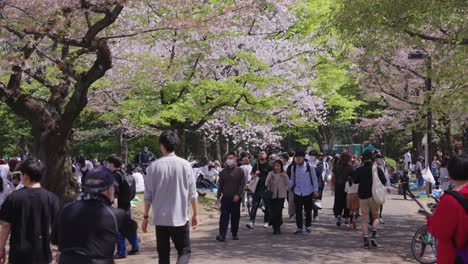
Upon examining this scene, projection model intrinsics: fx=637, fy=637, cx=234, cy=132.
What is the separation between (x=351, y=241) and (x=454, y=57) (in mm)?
4725

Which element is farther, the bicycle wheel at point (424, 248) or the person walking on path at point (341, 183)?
the person walking on path at point (341, 183)

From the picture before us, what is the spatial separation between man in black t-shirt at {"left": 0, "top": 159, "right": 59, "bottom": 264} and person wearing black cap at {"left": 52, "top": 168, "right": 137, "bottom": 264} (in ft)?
3.93

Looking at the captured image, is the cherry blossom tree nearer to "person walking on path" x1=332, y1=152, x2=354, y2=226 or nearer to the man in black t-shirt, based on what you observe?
the man in black t-shirt

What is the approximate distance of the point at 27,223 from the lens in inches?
210

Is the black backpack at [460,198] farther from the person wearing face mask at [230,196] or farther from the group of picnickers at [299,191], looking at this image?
the person wearing face mask at [230,196]

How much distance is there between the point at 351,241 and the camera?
39.1 ft

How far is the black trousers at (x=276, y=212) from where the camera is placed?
509 inches

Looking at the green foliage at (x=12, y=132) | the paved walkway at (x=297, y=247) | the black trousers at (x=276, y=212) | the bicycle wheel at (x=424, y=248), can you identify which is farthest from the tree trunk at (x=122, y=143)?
the bicycle wheel at (x=424, y=248)

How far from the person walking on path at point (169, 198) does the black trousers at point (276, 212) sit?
624 centimetres

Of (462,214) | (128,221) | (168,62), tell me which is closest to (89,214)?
(128,221)

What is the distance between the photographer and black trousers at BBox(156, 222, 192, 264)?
671cm

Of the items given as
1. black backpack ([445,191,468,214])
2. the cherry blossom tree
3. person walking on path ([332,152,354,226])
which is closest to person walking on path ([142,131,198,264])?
black backpack ([445,191,468,214])

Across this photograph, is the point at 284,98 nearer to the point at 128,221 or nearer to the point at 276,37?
the point at 276,37

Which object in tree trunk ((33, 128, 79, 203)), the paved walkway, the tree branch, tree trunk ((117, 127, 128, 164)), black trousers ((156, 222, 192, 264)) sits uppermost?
the tree branch
